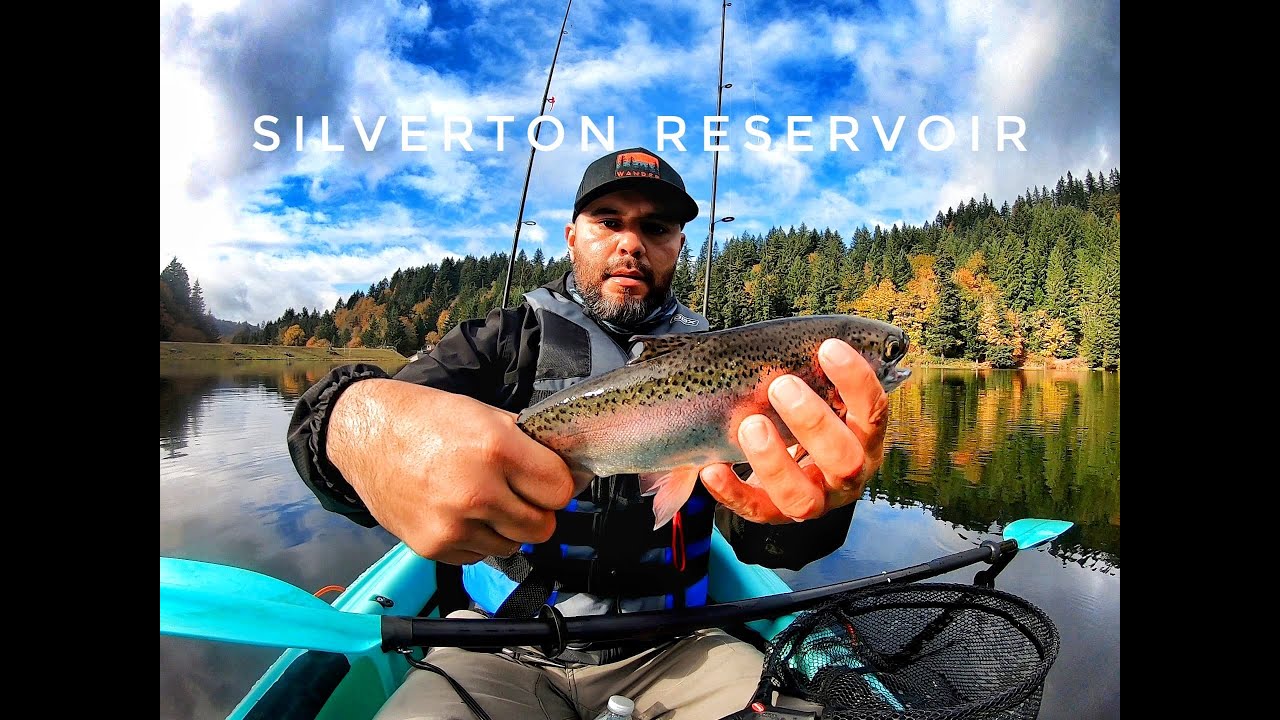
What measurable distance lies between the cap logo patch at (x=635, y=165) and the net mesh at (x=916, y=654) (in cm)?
233

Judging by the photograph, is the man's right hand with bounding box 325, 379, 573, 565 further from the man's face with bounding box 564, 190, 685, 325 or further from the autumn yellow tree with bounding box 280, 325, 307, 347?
the autumn yellow tree with bounding box 280, 325, 307, 347

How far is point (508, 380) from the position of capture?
328 cm

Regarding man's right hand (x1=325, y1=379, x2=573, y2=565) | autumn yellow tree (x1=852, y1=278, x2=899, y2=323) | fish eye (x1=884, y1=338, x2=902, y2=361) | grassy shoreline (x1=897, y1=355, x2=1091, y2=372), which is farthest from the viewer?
autumn yellow tree (x1=852, y1=278, x2=899, y2=323)

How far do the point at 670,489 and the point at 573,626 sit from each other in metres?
0.82

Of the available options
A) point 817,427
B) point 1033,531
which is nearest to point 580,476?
point 817,427

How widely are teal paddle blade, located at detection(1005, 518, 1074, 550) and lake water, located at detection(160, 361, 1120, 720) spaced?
0.57 feet

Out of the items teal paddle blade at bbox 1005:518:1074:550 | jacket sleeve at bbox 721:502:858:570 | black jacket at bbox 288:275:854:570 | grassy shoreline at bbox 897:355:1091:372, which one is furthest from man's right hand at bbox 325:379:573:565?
grassy shoreline at bbox 897:355:1091:372

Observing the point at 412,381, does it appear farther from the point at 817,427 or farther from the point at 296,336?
the point at 296,336

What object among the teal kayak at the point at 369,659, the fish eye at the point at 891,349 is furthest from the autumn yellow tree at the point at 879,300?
the fish eye at the point at 891,349

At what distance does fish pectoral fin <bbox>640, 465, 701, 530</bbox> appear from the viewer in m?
2.22

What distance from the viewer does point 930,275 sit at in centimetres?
5856

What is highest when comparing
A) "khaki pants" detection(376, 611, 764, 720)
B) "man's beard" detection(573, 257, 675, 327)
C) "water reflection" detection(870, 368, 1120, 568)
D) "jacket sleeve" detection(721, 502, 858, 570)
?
"man's beard" detection(573, 257, 675, 327)

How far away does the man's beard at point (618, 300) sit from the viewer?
11.5 feet

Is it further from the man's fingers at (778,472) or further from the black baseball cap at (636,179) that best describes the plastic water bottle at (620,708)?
the black baseball cap at (636,179)
